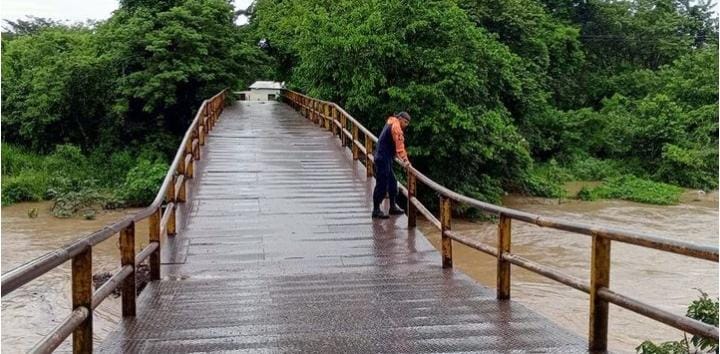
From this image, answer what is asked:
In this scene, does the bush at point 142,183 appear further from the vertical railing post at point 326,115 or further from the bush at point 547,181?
the bush at point 547,181

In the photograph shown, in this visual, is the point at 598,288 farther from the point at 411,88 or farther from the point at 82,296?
the point at 411,88

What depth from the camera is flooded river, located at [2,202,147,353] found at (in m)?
14.6

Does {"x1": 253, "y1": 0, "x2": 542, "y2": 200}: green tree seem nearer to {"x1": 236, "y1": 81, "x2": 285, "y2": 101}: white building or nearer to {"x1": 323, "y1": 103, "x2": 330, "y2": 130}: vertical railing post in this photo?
{"x1": 323, "y1": 103, "x2": 330, "y2": 130}: vertical railing post

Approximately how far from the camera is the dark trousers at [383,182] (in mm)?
9586

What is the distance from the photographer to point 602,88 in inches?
1809

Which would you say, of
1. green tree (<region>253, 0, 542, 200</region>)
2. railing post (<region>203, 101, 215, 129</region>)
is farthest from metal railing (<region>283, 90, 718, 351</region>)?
green tree (<region>253, 0, 542, 200</region>)

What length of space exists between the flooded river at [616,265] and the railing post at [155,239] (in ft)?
24.2

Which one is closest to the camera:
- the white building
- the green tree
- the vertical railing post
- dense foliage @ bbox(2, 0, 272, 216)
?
the vertical railing post

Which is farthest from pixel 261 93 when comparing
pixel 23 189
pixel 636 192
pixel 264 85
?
pixel 636 192

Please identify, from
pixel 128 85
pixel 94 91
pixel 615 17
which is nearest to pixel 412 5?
pixel 128 85

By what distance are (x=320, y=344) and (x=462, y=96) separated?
18.8 metres

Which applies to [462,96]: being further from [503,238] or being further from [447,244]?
[503,238]

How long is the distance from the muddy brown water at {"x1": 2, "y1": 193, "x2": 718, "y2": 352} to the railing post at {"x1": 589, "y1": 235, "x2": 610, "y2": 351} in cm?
630

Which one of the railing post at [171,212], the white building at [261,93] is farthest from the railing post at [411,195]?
the white building at [261,93]
